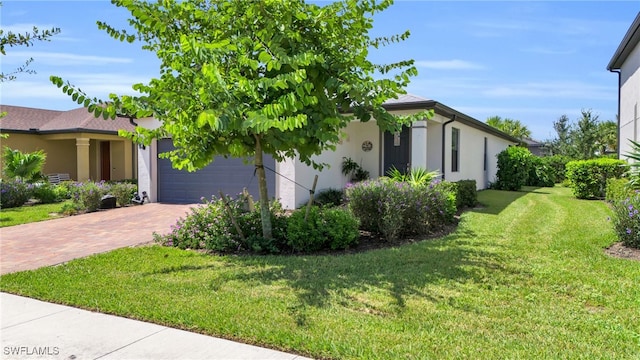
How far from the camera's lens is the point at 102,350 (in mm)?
3396

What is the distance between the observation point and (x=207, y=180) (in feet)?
46.4

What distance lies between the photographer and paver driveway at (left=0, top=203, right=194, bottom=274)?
6.94m

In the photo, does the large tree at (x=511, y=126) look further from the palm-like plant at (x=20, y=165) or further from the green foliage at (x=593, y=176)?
the palm-like plant at (x=20, y=165)

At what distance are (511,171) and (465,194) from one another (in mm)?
9621

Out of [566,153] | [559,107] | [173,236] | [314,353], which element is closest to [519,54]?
[173,236]

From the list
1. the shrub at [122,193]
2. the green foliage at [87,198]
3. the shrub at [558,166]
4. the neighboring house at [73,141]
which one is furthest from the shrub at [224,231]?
the shrub at [558,166]

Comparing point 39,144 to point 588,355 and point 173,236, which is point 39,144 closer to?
point 173,236

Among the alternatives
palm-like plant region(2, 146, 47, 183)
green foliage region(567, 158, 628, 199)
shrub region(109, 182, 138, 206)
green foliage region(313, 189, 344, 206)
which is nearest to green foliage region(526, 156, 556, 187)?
green foliage region(567, 158, 628, 199)

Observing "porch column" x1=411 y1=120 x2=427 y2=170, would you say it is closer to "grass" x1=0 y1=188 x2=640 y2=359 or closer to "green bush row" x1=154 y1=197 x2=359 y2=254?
Result: "grass" x1=0 y1=188 x2=640 y2=359

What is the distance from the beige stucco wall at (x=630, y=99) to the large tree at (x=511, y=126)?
21794mm

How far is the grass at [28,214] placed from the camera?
36.4 ft

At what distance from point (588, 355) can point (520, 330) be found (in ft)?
1.85

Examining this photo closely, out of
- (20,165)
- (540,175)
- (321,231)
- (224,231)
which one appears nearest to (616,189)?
(321,231)

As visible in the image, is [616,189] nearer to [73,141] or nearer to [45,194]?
[45,194]
